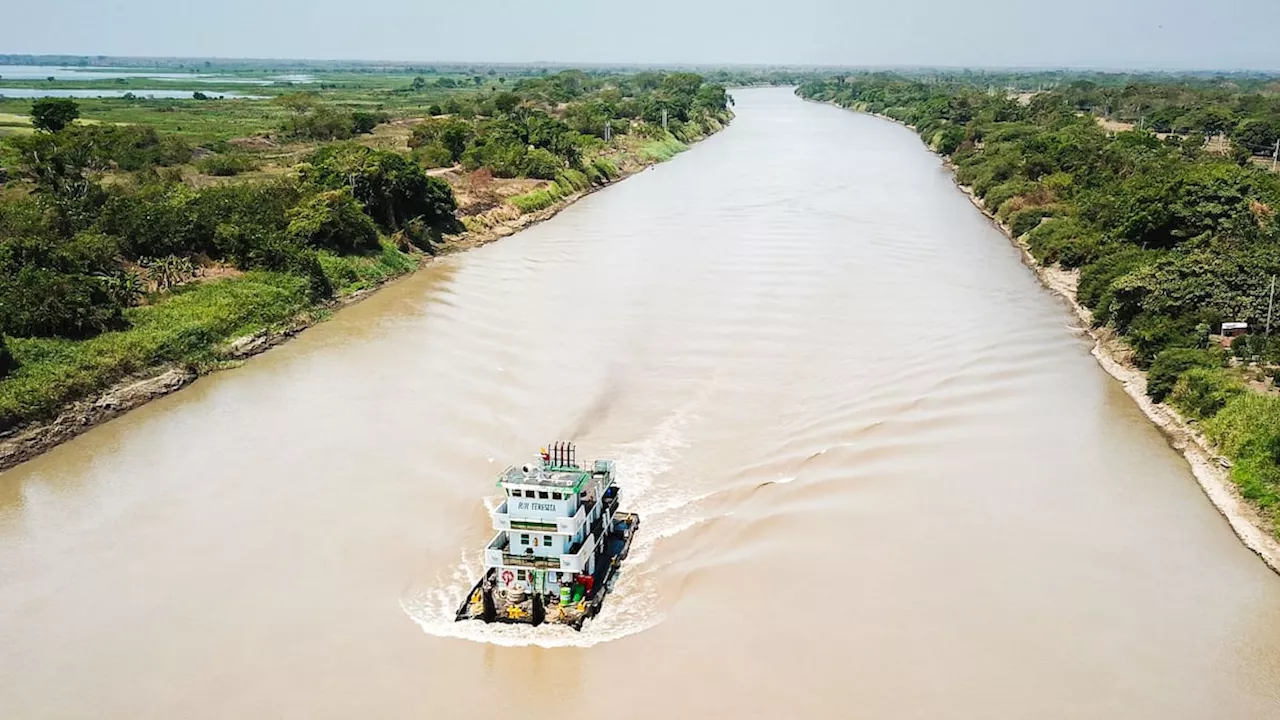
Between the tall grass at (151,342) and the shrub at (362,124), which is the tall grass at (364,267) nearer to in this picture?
the tall grass at (151,342)

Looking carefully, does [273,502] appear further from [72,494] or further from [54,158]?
[54,158]

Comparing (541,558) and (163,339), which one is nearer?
(541,558)

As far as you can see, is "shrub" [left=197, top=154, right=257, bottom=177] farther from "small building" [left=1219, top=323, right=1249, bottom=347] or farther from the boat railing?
"small building" [left=1219, top=323, right=1249, bottom=347]

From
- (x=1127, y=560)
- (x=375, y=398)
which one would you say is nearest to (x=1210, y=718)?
(x=1127, y=560)

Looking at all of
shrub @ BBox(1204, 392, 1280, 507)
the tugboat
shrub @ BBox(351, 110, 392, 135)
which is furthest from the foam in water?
shrub @ BBox(351, 110, 392, 135)

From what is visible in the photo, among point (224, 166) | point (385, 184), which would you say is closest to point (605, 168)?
point (224, 166)

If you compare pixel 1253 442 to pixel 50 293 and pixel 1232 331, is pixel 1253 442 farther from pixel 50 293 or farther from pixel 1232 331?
pixel 50 293

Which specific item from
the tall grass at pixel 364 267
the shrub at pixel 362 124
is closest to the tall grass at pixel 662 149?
the shrub at pixel 362 124
